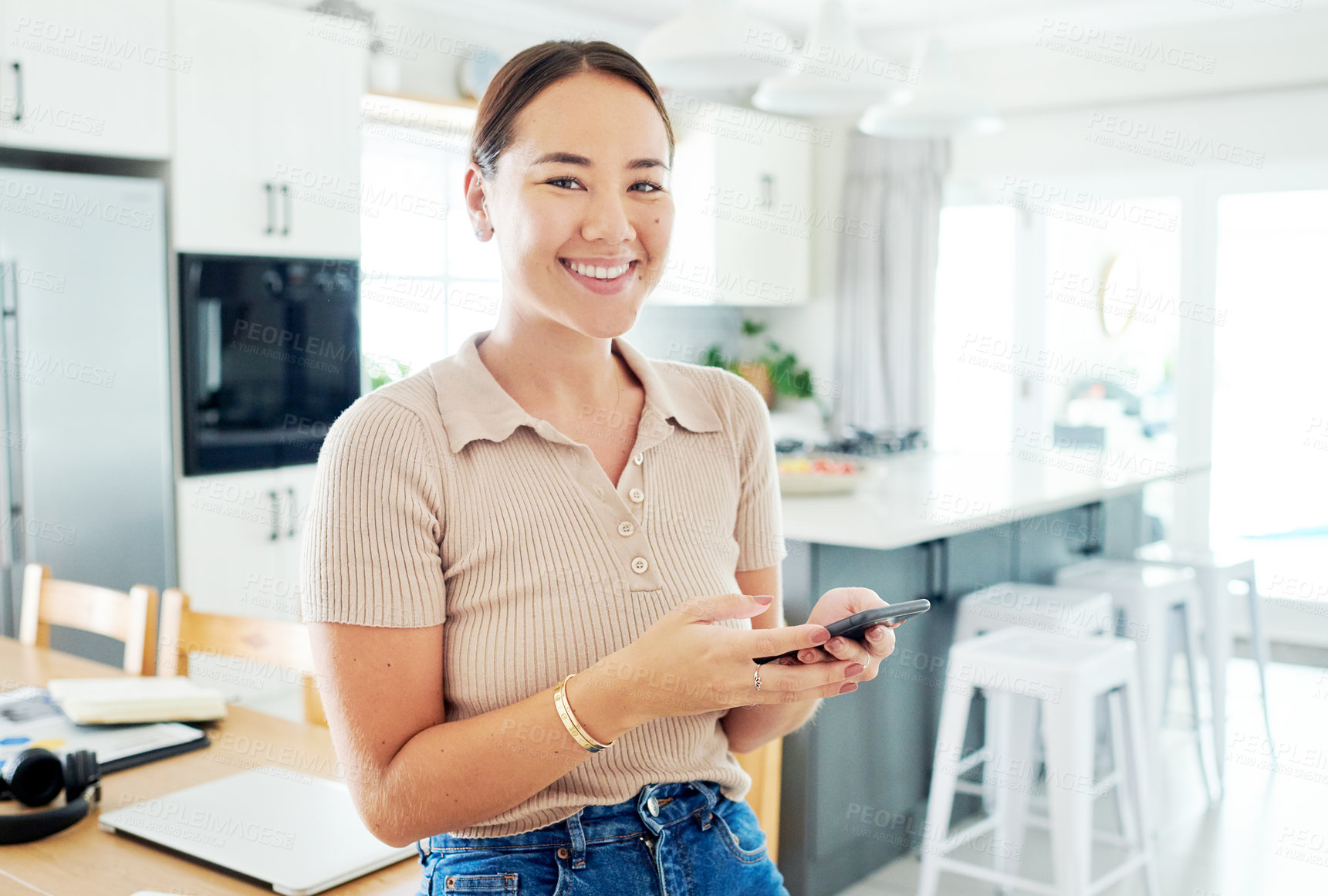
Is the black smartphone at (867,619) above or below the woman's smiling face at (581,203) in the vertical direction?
below

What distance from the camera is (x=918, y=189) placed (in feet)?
19.5

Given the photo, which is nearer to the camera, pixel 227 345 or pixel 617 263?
pixel 617 263

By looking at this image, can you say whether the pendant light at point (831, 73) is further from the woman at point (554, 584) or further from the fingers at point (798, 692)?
the fingers at point (798, 692)

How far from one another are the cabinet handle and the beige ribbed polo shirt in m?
2.43

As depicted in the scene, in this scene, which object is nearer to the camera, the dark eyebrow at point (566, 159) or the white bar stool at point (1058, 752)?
the dark eyebrow at point (566, 159)

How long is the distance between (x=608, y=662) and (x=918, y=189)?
5364 millimetres

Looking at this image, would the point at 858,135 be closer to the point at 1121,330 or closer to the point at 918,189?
the point at 918,189

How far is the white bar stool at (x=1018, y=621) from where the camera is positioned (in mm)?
2742

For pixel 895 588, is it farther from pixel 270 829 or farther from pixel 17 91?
pixel 17 91

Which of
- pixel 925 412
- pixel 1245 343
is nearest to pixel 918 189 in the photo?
pixel 925 412

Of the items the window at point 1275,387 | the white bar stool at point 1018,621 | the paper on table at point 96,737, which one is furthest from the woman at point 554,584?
the window at point 1275,387

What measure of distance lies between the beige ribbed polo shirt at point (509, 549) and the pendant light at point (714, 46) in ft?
6.24

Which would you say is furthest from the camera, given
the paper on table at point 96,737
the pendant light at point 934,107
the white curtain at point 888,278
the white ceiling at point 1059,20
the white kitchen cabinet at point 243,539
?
the white curtain at point 888,278

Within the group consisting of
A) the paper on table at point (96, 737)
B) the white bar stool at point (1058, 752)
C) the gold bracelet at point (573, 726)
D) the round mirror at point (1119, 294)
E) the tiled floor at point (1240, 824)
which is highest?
the round mirror at point (1119, 294)
